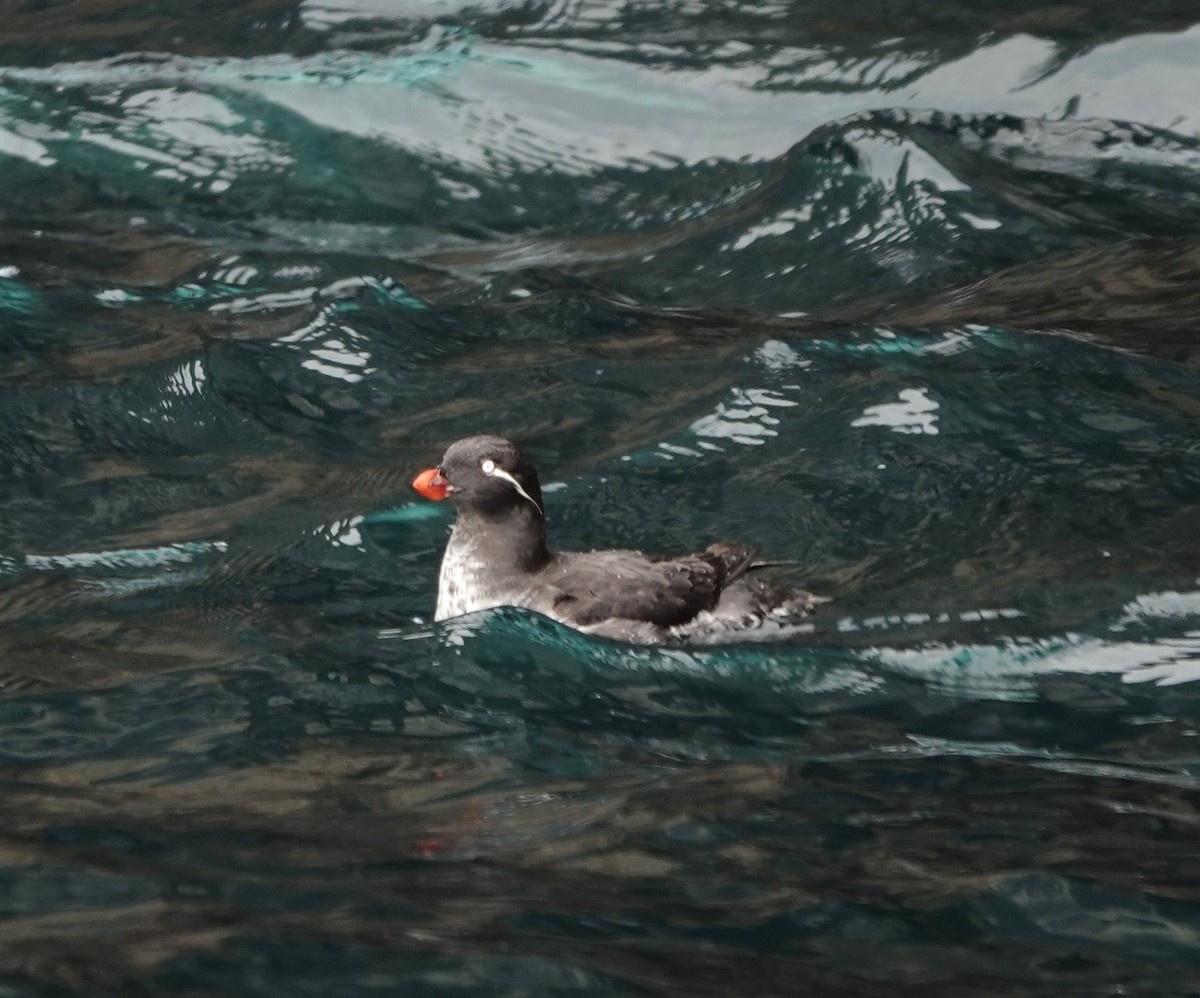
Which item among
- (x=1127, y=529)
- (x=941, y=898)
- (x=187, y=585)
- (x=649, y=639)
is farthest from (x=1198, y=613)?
(x=187, y=585)

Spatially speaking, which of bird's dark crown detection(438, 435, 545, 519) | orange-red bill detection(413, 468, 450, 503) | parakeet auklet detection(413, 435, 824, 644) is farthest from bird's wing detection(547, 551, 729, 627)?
orange-red bill detection(413, 468, 450, 503)

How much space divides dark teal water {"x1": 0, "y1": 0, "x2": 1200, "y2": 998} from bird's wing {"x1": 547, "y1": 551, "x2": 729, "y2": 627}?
0.16m

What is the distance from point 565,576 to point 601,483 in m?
1.72

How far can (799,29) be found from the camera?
13484 millimetres

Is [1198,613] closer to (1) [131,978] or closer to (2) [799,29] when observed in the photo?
(1) [131,978]

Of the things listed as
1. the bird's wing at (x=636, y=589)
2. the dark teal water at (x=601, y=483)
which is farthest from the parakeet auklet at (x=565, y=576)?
the dark teal water at (x=601, y=483)

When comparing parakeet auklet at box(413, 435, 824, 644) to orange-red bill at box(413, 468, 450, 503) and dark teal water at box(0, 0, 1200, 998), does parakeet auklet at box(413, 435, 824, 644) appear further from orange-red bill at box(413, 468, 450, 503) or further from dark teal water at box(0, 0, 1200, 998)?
dark teal water at box(0, 0, 1200, 998)

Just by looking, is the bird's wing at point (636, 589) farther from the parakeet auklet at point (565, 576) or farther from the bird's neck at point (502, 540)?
the bird's neck at point (502, 540)

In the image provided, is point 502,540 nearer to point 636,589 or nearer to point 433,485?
point 433,485

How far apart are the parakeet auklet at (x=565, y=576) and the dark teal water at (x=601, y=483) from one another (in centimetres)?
14

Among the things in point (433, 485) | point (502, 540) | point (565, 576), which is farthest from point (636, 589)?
point (433, 485)

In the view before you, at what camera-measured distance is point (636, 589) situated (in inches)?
296

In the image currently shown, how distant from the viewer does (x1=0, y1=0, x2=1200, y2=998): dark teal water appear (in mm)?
5422

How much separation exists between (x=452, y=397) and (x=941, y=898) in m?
5.45
